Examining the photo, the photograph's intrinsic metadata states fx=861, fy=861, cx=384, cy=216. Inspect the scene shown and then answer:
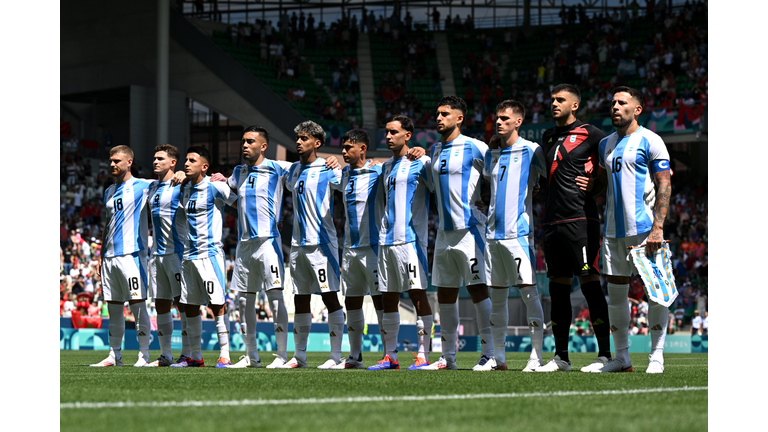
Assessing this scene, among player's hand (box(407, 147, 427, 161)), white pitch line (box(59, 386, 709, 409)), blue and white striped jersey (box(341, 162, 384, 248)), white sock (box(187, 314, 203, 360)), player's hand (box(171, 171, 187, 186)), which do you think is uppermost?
player's hand (box(407, 147, 427, 161))

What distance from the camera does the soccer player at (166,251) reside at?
945cm

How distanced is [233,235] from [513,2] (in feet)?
58.8

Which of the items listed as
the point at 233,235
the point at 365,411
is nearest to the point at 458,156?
the point at 365,411

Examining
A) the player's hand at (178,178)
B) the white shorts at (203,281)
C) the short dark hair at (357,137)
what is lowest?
the white shorts at (203,281)

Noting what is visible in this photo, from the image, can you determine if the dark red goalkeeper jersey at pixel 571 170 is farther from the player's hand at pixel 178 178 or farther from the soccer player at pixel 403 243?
the player's hand at pixel 178 178

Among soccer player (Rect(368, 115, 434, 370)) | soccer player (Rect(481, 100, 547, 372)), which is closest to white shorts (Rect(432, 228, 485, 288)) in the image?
soccer player (Rect(481, 100, 547, 372))

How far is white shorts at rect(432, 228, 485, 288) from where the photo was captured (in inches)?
305

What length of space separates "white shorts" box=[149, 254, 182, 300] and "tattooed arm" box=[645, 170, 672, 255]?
508cm

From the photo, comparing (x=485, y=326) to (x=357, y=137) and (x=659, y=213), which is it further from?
(x=357, y=137)

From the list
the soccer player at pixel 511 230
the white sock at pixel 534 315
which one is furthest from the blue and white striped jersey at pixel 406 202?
the white sock at pixel 534 315

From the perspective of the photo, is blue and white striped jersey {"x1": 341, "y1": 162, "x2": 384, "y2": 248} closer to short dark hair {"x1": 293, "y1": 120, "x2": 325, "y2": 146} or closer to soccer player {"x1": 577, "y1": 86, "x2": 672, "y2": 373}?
short dark hair {"x1": 293, "y1": 120, "x2": 325, "y2": 146}

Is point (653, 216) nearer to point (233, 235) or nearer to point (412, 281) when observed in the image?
point (412, 281)

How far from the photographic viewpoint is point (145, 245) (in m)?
9.57

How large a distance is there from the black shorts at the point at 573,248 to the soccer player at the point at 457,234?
2.58 ft
